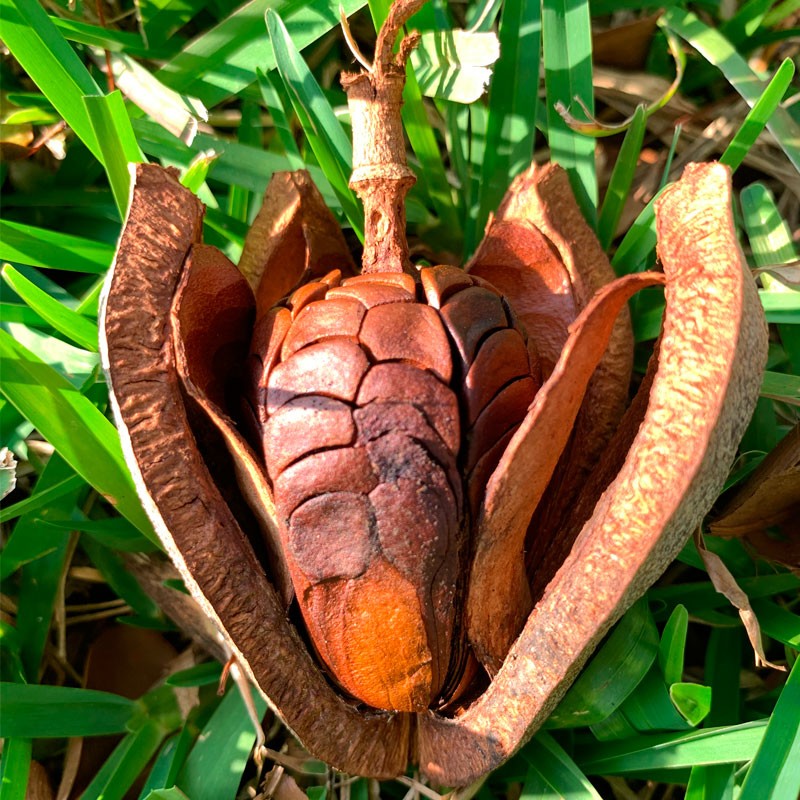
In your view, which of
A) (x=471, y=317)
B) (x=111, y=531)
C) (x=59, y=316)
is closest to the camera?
(x=471, y=317)

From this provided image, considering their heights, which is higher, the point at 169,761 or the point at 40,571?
the point at 40,571

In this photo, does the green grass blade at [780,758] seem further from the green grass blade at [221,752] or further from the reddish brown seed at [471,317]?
the green grass blade at [221,752]

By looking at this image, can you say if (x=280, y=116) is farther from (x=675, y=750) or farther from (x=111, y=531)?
(x=675, y=750)

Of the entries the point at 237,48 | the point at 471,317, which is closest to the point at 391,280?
the point at 471,317

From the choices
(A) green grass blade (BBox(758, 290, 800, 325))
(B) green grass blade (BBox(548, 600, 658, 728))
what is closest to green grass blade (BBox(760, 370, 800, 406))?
(A) green grass blade (BBox(758, 290, 800, 325))

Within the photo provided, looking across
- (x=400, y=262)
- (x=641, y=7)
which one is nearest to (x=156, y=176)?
(x=400, y=262)

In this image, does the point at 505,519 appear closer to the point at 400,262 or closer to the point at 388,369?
the point at 388,369

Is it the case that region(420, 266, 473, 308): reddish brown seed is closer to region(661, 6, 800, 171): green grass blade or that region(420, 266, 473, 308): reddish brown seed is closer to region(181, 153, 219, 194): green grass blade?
region(181, 153, 219, 194): green grass blade
